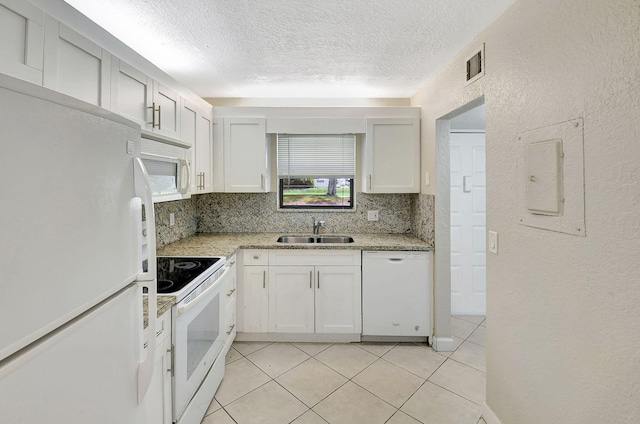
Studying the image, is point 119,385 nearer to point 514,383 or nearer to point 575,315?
point 575,315

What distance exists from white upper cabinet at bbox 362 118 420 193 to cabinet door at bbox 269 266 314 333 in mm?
1156

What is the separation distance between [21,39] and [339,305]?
2.53 meters

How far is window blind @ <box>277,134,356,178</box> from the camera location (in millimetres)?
3098

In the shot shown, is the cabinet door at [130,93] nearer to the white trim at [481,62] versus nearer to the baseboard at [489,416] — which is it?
the white trim at [481,62]

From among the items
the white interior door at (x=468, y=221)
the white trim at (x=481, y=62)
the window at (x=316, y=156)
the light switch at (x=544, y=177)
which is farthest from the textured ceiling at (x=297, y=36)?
the white interior door at (x=468, y=221)

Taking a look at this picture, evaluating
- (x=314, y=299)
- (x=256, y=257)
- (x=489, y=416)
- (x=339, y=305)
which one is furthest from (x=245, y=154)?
(x=489, y=416)

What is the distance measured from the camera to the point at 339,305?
261cm

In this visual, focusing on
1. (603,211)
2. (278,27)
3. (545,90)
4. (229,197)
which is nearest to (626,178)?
(603,211)

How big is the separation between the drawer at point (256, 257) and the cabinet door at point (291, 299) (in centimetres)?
10

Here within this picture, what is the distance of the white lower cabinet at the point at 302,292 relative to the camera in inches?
102

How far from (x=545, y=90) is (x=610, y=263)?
78 centimetres

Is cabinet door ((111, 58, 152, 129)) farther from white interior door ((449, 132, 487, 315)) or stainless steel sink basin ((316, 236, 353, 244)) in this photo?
white interior door ((449, 132, 487, 315))

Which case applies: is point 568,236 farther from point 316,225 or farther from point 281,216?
point 281,216

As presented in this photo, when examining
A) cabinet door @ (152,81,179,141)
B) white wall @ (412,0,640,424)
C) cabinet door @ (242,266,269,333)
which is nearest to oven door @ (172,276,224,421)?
cabinet door @ (242,266,269,333)
